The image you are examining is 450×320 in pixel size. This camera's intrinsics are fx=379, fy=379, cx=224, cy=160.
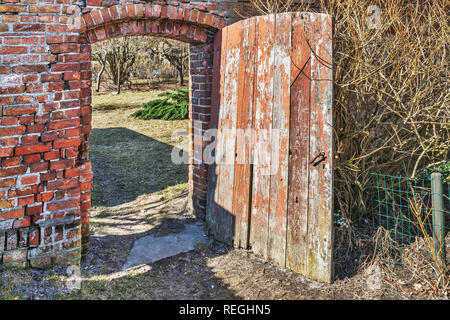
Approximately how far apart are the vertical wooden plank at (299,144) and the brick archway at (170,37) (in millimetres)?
1201

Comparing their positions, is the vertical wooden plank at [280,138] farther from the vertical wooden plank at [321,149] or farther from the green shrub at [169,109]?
the green shrub at [169,109]

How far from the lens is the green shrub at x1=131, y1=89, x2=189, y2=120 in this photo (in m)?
12.1

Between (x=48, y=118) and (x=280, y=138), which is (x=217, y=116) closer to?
(x=280, y=138)

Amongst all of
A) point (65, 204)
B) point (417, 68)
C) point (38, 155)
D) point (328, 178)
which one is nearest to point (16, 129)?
point (38, 155)

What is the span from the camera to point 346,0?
12.2 feet

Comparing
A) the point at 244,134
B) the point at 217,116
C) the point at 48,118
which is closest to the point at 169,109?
the point at 217,116

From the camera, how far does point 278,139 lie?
11.9ft

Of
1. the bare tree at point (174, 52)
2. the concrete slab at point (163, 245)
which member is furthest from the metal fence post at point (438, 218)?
the bare tree at point (174, 52)

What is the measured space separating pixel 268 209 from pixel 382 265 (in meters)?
1.16

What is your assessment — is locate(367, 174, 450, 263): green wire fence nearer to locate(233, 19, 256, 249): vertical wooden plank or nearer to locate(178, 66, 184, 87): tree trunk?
locate(233, 19, 256, 249): vertical wooden plank

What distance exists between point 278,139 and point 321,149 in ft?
1.46

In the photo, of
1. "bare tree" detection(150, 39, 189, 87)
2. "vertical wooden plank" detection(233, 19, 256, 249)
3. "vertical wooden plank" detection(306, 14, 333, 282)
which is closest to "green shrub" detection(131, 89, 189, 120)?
"bare tree" detection(150, 39, 189, 87)

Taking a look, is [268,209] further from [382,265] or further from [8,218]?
[8,218]

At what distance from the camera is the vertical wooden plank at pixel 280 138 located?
356cm
